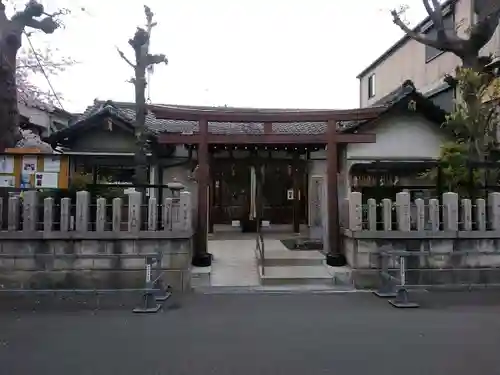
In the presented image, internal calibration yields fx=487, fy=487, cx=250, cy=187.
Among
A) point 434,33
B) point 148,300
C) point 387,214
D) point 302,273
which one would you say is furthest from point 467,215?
point 434,33

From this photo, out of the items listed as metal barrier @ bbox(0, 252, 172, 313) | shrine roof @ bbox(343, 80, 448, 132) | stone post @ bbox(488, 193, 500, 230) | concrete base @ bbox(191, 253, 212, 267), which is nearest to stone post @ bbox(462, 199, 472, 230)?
stone post @ bbox(488, 193, 500, 230)

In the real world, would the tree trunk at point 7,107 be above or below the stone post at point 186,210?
above

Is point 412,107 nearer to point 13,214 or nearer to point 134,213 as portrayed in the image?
point 134,213

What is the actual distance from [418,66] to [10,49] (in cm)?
1518

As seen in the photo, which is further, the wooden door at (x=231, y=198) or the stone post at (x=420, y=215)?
the wooden door at (x=231, y=198)

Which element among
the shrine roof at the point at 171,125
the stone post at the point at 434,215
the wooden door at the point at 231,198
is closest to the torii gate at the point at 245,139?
the stone post at the point at 434,215

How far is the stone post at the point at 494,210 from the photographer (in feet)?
31.6

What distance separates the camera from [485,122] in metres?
10.4

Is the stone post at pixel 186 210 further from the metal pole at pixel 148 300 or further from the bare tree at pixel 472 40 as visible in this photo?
the bare tree at pixel 472 40

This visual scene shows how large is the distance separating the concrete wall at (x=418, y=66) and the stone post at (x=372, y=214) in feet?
24.0

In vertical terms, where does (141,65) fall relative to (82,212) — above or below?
above

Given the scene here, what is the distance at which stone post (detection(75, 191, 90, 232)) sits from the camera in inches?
353

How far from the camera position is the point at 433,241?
952 cm

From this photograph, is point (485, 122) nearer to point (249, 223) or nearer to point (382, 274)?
point (382, 274)
